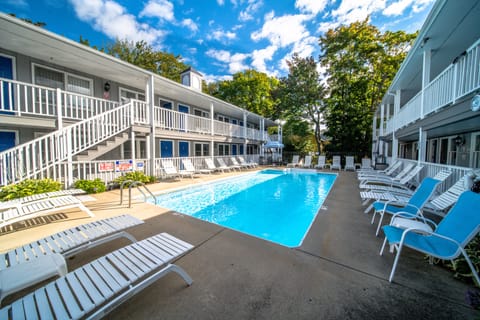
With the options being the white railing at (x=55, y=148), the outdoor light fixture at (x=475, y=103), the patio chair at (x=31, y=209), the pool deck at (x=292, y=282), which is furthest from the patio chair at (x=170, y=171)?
the outdoor light fixture at (x=475, y=103)

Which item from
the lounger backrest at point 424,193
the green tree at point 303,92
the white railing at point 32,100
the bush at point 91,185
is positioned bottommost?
the bush at point 91,185

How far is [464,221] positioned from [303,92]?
22.6 metres

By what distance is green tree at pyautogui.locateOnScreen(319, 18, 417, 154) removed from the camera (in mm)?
18000

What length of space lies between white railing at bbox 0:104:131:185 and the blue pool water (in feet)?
11.0

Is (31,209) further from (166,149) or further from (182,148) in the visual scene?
(182,148)

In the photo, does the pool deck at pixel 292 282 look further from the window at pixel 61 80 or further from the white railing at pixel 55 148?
the window at pixel 61 80

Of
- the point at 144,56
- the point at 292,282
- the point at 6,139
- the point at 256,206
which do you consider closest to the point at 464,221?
the point at 292,282

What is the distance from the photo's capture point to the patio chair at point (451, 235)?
218cm

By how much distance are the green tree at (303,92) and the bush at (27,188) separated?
23168 mm

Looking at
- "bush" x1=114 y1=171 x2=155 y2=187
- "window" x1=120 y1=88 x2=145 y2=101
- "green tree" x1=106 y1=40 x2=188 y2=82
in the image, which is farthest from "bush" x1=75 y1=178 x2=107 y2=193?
"green tree" x1=106 y1=40 x2=188 y2=82

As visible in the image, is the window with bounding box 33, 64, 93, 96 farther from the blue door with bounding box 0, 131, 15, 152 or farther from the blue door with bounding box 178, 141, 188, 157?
the blue door with bounding box 178, 141, 188, 157

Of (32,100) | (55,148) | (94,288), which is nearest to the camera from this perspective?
(94,288)

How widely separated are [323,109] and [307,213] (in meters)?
19.9

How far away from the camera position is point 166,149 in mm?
12453
